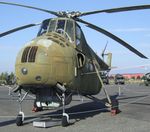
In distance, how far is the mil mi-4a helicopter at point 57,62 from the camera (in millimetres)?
11523

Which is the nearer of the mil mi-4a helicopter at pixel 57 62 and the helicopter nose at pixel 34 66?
the helicopter nose at pixel 34 66

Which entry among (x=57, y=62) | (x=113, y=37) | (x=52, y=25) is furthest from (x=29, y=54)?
(x=113, y=37)

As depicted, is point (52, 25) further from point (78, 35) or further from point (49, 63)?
point (49, 63)

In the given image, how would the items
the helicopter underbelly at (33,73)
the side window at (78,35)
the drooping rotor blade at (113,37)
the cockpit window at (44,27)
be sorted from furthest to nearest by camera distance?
the drooping rotor blade at (113,37)
the side window at (78,35)
the cockpit window at (44,27)
the helicopter underbelly at (33,73)

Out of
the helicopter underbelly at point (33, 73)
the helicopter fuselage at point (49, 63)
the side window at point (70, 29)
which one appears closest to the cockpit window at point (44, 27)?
the helicopter fuselage at point (49, 63)

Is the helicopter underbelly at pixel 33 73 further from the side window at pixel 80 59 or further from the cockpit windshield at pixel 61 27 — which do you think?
the cockpit windshield at pixel 61 27

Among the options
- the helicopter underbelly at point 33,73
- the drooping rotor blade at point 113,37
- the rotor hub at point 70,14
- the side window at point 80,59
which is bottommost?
the helicopter underbelly at point 33,73

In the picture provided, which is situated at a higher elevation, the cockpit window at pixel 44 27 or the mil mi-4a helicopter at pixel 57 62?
the cockpit window at pixel 44 27

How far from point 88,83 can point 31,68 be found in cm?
404

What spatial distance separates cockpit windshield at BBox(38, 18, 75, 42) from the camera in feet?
44.2

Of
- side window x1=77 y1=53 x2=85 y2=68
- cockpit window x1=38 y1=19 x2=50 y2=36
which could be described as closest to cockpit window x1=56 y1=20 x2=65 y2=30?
cockpit window x1=38 y1=19 x2=50 y2=36

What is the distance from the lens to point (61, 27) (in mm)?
13539

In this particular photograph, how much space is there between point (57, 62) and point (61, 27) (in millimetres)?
2081

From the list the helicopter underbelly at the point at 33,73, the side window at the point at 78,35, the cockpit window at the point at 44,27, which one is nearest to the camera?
the helicopter underbelly at the point at 33,73
